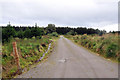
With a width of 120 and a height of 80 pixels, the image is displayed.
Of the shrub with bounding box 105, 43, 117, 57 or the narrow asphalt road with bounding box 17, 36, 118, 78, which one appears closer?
the narrow asphalt road with bounding box 17, 36, 118, 78

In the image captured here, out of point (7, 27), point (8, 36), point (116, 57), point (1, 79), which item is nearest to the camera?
point (1, 79)

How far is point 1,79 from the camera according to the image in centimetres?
571

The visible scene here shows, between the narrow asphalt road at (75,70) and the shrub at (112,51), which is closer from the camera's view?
the narrow asphalt road at (75,70)

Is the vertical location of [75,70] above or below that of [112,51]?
below

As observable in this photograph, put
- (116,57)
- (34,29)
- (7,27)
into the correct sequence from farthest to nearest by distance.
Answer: (34,29) → (7,27) → (116,57)

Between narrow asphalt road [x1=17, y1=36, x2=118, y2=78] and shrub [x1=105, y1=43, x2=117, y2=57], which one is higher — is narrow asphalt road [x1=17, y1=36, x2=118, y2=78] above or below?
below

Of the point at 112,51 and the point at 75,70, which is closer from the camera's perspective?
the point at 75,70

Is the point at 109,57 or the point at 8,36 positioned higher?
the point at 8,36

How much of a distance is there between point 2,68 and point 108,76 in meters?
6.12

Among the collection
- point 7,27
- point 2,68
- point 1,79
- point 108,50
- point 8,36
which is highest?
point 7,27

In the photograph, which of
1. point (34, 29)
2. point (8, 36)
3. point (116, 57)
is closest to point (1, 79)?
point (116, 57)

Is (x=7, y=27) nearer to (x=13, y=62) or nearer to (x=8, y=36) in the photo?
(x=8, y=36)

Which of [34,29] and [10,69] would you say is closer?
[10,69]

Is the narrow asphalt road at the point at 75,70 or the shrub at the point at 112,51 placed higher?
the shrub at the point at 112,51
